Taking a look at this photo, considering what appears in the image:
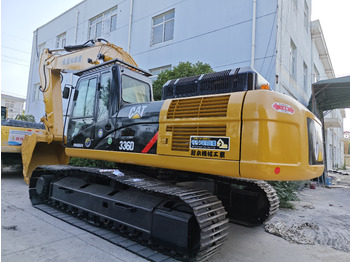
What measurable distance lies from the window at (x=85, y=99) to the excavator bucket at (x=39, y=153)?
2347mm

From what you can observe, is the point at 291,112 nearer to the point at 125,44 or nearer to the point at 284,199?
the point at 284,199

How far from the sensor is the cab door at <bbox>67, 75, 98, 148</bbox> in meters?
4.29

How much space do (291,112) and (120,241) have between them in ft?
8.84

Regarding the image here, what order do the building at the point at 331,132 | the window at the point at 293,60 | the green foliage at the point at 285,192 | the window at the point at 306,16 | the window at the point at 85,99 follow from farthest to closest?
1. the building at the point at 331,132
2. the window at the point at 306,16
3. the window at the point at 293,60
4. the green foliage at the point at 285,192
5. the window at the point at 85,99

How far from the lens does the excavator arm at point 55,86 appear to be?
5.43 m

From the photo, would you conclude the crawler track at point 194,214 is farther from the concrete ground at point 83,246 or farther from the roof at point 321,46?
the roof at point 321,46

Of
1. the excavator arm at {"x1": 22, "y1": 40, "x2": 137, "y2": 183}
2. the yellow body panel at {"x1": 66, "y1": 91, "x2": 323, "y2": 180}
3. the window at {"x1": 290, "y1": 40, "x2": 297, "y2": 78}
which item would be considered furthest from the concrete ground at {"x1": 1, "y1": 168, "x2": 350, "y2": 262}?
the window at {"x1": 290, "y1": 40, "x2": 297, "y2": 78}

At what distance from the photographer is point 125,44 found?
13289 mm

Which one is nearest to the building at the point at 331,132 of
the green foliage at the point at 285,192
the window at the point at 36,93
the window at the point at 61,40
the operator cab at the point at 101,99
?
the green foliage at the point at 285,192

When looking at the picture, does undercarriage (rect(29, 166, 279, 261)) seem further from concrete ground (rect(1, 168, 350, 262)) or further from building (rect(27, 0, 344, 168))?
building (rect(27, 0, 344, 168))

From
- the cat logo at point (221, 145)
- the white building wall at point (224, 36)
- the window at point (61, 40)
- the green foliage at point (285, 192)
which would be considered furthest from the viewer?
the window at point (61, 40)

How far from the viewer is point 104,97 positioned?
4.16m

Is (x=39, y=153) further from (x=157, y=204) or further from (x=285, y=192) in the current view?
(x=285, y=192)

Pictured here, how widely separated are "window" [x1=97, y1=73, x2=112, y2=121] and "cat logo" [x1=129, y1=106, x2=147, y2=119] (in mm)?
538
